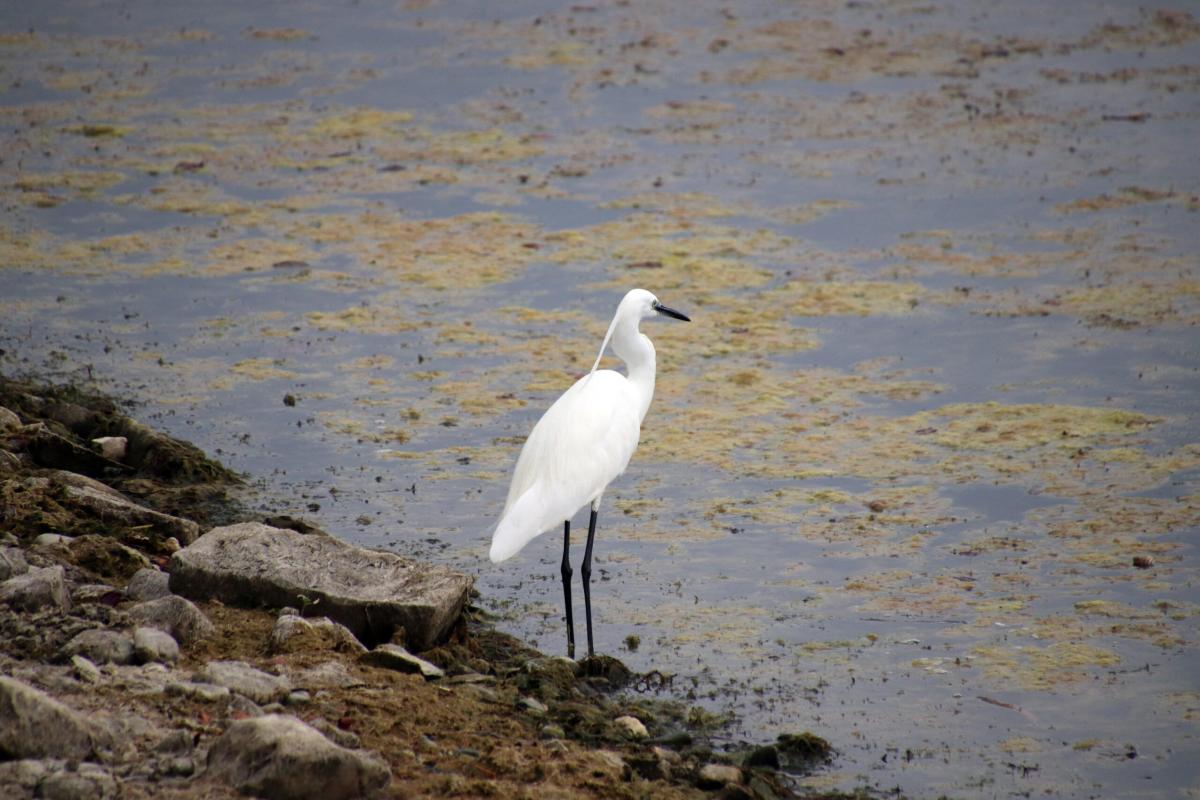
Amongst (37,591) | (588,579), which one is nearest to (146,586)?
(37,591)

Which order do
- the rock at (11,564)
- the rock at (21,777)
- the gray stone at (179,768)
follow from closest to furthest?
1. the rock at (21,777)
2. the gray stone at (179,768)
3. the rock at (11,564)

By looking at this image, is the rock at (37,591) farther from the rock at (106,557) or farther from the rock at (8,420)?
the rock at (8,420)

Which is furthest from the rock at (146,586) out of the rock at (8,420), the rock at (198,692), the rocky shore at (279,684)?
the rock at (8,420)

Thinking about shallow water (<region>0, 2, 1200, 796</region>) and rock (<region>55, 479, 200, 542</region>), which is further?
rock (<region>55, 479, 200, 542</region>)

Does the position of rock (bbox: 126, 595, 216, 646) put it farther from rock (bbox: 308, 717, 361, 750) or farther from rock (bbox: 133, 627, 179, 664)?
rock (bbox: 308, 717, 361, 750)

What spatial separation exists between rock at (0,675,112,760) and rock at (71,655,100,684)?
0.37 m

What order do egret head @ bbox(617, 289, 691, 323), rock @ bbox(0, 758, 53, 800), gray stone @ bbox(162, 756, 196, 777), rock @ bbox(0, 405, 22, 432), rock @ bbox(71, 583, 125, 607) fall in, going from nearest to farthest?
rock @ bbox(0, 758, 53, 800), gray stone @ bbox(162, 756, 196, 777), rock @ bbox(71, 583, 125, 607), egret head @ bbox(617, 289, 691, 323), rock @ bbox(0, 405, 22, 432)

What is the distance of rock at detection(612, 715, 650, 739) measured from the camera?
4137mm

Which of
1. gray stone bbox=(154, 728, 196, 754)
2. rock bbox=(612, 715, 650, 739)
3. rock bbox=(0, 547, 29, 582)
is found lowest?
rock bbox=(612, 715, 650, 739)

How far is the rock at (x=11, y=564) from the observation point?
4.09m

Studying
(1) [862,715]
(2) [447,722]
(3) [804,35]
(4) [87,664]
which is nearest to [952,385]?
(1) [862,715]

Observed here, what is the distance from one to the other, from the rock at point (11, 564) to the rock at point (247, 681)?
0.66 metres

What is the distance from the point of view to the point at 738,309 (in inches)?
305

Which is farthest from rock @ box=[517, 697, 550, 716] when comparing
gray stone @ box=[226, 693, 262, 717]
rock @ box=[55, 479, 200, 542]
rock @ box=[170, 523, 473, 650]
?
rock @ box=[55, 479, 200, 542]
